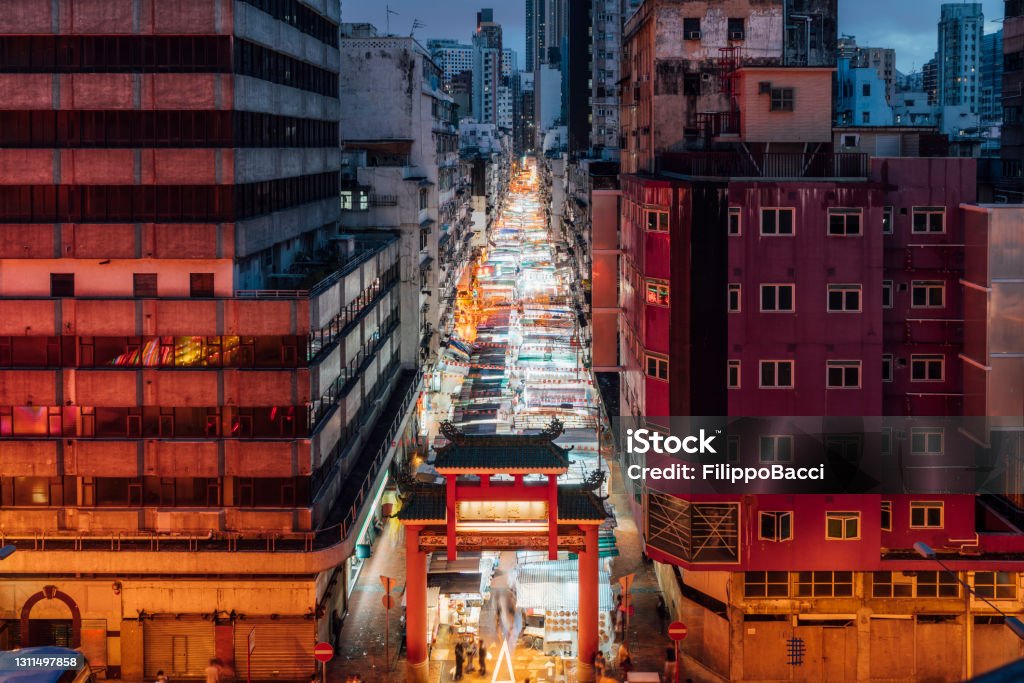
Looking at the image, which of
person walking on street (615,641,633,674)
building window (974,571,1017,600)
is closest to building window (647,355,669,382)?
person walking on street (615,641,633,674)

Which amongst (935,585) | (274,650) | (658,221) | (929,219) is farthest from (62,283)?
(935,585)

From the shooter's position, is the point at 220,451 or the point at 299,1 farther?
the point at 299,1

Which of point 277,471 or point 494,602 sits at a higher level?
point 277,471

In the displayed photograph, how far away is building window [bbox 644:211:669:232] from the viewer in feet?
152

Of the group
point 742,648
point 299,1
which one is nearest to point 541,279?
point 299,1

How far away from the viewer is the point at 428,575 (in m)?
52.2

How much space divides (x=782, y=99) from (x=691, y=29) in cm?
900

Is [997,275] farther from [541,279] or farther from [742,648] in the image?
[541,279]

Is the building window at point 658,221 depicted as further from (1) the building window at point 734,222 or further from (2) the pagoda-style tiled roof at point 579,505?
(2) the pagoda-style tiled roof at point 579,505

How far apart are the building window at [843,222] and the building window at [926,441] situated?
307 inches

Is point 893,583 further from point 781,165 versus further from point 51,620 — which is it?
point 51,620

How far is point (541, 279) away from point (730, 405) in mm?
132413

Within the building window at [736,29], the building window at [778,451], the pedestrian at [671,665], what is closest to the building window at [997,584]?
the building window at [778,451]

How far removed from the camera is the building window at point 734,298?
1747 inches
